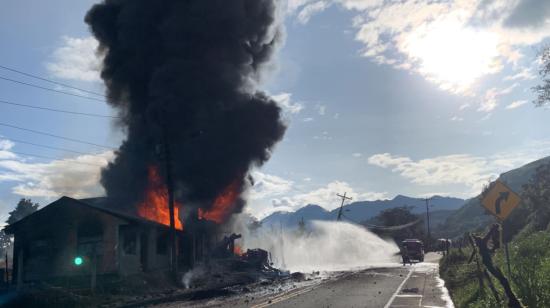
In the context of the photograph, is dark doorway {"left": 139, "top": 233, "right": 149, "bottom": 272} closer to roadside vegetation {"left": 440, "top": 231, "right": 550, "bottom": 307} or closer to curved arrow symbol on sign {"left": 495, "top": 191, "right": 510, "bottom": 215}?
roadside vegetation {"left": 440, "top": 231, "right": 550, "bottom": 307}

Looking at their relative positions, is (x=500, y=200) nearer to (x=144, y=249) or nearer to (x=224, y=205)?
(x=144, y=249)

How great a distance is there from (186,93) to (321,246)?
34866 mm

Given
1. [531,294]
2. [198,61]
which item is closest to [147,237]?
[198,61]

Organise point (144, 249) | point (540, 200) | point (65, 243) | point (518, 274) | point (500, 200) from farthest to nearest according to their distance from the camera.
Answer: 1. point (540, 200)
2. point (144, 249)
3. point (65, 243)
4. point (518, 274)
5. point (500, 200)

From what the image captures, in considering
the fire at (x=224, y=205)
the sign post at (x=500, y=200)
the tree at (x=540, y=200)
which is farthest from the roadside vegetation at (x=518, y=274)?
the fire at (x=224, y=205)

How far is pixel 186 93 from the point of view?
39.8 meters

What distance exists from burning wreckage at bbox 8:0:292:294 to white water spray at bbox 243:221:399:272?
14.8 m

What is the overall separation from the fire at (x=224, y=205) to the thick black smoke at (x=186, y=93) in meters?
0.98

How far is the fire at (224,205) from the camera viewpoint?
1682 inches

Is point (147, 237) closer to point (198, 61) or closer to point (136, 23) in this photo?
point (198, 61)

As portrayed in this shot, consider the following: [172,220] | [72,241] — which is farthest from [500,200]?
[72,241]

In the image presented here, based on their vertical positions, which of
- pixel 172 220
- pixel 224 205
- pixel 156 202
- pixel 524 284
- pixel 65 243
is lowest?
pixel 524 284

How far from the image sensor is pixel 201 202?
1570 inches

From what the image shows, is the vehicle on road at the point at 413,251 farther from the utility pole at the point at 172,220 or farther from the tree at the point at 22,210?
the tree at the point at 22,210
